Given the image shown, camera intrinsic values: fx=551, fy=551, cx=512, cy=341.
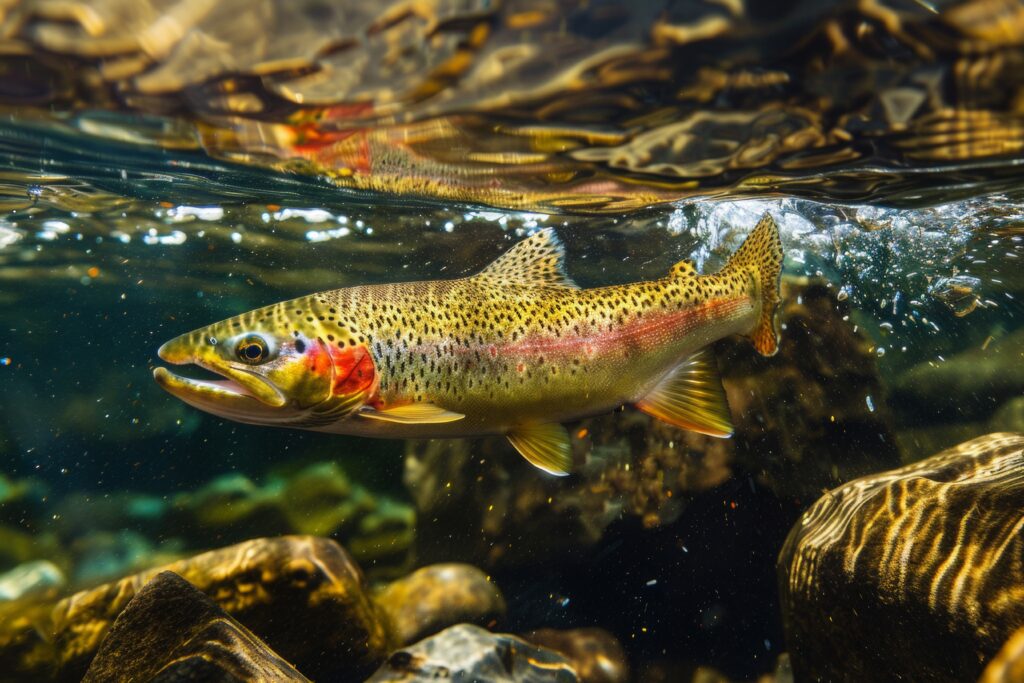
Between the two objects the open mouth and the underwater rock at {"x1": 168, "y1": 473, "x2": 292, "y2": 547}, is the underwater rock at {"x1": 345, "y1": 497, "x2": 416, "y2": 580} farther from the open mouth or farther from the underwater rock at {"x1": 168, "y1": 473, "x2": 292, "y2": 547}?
the open mouth

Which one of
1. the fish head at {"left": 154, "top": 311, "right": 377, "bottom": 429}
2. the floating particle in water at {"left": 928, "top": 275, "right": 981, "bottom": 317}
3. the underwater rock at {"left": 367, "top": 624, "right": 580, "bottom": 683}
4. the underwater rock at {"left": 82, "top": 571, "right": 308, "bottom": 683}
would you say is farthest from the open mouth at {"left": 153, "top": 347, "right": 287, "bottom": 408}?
the floating particle in water at {"left": 928, "top": 275, "right": 981, "bottom": 317}

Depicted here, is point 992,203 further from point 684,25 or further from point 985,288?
point 985,288

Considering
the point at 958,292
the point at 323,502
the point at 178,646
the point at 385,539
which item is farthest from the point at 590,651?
the point at 958,292

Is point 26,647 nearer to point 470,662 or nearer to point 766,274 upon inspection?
point 470,662

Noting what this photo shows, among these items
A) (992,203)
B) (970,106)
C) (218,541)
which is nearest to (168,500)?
(218,541)

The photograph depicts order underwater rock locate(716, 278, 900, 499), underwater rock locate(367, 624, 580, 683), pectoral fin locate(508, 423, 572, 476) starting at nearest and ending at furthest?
pectoral fin locate(508, 423, 572, 476)
underwater rock locate(367, 624, 580, 683)
underwater rock locate(716, 278, 900, 499)

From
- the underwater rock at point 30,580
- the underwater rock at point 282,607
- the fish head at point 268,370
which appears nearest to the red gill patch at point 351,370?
the fish head at point 268,370

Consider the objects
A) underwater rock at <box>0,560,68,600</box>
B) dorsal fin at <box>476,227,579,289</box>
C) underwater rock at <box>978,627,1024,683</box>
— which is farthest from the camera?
underwater rock at <box>0,560,68,600</box>

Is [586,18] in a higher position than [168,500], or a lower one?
higher
